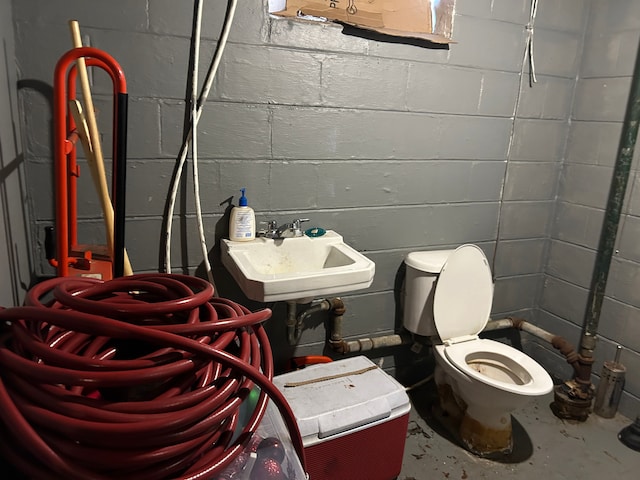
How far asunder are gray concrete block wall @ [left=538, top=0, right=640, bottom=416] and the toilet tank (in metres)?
0.78

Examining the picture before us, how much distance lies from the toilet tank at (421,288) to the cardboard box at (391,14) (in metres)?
0.94

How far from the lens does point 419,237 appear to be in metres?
2.16

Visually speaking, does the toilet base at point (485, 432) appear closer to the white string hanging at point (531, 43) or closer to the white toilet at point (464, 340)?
the white toilet at point (464, 340)

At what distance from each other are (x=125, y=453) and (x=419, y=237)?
171 centimetres

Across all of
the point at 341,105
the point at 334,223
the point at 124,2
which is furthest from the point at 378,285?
the point at 124,2

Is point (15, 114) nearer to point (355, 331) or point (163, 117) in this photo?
point (163, 117)

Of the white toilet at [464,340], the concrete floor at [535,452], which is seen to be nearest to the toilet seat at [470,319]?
the white toilet at [464,340]

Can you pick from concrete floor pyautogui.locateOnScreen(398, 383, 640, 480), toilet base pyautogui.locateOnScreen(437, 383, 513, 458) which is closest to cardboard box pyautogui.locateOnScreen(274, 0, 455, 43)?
toilet base pyautogui.locateOnScreen(437, 383, 513, 458)

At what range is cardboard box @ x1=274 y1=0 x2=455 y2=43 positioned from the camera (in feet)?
5.60

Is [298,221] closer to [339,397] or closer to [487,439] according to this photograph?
[339,397]

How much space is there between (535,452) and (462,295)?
733 millimetres

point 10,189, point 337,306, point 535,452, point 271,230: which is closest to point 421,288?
point 337,306

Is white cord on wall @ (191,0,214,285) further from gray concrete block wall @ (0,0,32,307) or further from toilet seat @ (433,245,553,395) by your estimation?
toilet seat @ (433,245,553,395)

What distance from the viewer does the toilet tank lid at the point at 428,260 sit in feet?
6.52
